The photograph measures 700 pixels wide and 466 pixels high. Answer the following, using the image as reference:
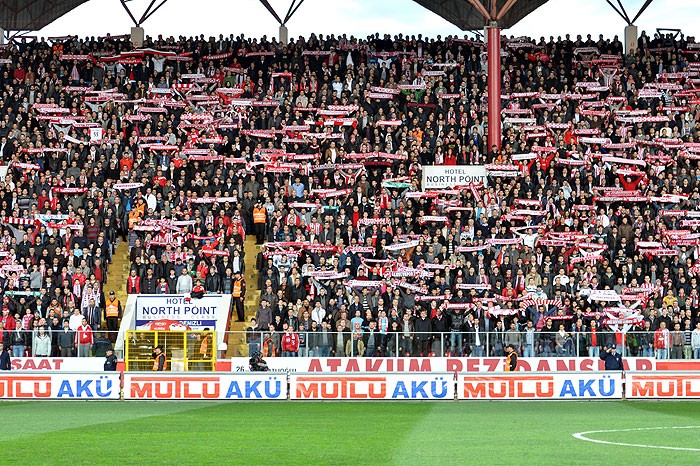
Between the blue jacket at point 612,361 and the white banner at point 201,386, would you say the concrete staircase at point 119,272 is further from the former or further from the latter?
the blue jacket at point 612,361

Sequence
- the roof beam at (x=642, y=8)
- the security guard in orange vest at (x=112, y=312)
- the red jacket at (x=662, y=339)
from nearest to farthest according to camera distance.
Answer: the red jacket at (x=662, y=339)
the security guard in orange vest at (x=112, y=312)
the roof beam at (x=642, y=8)

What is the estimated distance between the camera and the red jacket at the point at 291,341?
1374 inches

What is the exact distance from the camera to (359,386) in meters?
31.4

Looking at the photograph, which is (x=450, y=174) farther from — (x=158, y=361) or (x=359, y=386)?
(x=158, y=361)

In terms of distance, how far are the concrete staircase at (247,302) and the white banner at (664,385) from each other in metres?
10.8

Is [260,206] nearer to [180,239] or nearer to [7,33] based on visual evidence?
[180,239]

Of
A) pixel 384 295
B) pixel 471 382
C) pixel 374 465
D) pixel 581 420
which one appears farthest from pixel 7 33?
pixel 374 465

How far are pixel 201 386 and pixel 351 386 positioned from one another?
3.84 metres

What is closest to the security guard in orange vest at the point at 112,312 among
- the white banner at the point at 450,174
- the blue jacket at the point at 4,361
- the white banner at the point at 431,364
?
the blue jacket at the point at 4,361

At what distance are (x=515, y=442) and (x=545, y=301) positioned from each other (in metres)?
19.0

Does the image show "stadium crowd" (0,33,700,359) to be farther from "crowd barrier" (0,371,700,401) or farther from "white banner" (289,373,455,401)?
"white banner" (289,373,455,401)

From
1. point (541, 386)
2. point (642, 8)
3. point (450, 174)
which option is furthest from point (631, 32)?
point (541, 386)

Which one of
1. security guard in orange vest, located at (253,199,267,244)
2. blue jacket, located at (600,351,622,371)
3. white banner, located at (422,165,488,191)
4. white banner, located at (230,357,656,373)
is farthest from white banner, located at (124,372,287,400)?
white banner, located at (422,165,488,191)

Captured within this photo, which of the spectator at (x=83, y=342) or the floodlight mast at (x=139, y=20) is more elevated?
the floodlight mast at (x=139, y=20)
